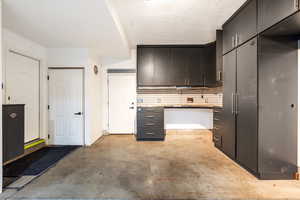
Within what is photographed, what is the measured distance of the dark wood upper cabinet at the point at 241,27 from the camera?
94.9 inches

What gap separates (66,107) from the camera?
4.11 metres

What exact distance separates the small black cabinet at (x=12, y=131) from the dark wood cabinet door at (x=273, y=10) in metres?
3.55

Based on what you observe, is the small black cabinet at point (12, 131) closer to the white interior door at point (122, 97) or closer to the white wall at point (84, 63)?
the white wall at point (84, 63)

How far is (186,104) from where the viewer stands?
492 centimetres

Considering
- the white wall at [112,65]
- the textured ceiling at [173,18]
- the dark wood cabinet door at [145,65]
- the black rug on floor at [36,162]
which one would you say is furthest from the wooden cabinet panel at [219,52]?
the black rug on floor at [36,162]

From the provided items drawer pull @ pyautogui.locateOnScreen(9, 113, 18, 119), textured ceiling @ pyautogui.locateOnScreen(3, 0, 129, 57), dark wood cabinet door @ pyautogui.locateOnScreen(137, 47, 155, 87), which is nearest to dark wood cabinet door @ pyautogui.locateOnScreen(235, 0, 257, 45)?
textured ceiling @ pyautogui.locateOnScreen(3, 0, 129, 57)

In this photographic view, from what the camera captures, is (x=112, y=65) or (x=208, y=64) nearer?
(x=208, y=64)

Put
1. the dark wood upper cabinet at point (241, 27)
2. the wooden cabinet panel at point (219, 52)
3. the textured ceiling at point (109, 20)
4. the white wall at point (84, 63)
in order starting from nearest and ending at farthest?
1. the textured ceiling at point (109, 20)
2. the dark wood upper cabinet at point (241, 27)
3. the wooden cabinet panel at point (219, 52)
4. the white wall at point (84, 63)

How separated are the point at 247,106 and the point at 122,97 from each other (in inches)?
138

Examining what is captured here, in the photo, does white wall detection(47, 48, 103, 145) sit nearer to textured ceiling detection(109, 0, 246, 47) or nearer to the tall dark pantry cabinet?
textured ceiling detection(109, 0, 246, 47)

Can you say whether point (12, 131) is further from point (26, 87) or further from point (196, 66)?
point (196, 66)

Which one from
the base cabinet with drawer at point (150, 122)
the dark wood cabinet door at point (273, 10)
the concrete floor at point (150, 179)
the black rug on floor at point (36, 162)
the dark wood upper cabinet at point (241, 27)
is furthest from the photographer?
the base cabinet with drawer at point (150, 122)

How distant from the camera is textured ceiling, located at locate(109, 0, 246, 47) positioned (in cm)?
261

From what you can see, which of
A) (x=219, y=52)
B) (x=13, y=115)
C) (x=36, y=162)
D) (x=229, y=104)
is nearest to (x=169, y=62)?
A: (x=219, y=52)
